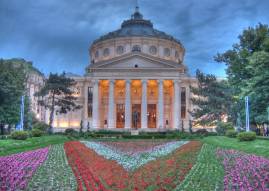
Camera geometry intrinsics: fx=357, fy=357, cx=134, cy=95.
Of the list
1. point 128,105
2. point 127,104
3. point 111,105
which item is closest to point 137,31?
point 111,105

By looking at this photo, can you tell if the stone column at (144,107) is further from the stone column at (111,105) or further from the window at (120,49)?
the window at (120,49)

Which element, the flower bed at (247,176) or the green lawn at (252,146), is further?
the green lawn at (252,146)

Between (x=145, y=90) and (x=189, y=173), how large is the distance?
173 ft

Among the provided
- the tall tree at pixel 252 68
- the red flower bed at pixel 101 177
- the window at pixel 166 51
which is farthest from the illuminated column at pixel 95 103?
the red flower bed at pixel 101 177

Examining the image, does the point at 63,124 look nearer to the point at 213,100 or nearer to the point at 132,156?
the point at 213,100

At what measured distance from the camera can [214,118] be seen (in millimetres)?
54375

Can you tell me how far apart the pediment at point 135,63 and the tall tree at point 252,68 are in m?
25.0

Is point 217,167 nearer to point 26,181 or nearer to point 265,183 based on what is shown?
point 265,183

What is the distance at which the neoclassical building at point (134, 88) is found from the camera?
216 ft

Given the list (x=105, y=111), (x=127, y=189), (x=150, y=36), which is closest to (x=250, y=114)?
(x=127, y=189)

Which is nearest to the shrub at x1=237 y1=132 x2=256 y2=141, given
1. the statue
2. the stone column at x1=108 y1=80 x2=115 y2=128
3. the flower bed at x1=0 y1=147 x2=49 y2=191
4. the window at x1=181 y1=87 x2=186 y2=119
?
the flower bed at x1=0 y1=147 x2=49 y2=191

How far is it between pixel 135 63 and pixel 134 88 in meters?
6.09

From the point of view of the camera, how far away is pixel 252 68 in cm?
3008

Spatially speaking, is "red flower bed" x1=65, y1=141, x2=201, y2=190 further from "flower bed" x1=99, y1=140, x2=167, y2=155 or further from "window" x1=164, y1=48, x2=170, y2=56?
"window" x1=164, y1=48, x2=170, y2=56
